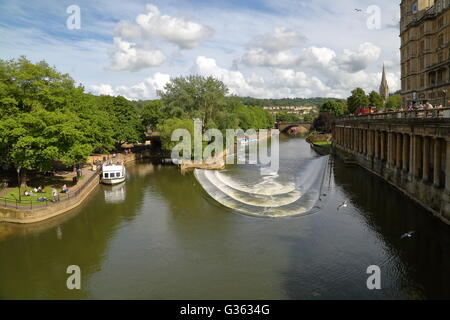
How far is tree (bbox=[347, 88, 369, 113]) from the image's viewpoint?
132 metres

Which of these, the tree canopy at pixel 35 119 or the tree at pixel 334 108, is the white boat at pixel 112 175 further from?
the tree at pixel 334 108

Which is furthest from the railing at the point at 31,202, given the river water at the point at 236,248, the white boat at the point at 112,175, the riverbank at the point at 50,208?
the white boat at the point at 112,175

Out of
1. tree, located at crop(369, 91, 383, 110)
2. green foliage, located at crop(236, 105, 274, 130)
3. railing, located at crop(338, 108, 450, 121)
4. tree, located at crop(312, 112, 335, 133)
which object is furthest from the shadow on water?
tree, located at crop(312, 112, 335, 133)

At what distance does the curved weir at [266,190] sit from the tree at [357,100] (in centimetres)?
7473

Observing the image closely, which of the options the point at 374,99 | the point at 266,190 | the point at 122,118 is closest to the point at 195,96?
the point at 122,118

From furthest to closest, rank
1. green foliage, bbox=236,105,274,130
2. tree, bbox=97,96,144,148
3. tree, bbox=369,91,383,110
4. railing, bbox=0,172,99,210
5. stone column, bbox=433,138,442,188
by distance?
tree, bbox=369,91,383,110 < green foliage, bbox=236,105,274,130 < tree, bbox=97,96,144,148 < railing, bbox=0,172,99,210 < stone column, bbox=433,138,442,188

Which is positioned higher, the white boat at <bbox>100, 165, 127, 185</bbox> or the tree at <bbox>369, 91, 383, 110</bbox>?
the tree at <bbox>369, 91, 383, 110</bbox>

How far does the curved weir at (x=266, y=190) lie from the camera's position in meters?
38.0

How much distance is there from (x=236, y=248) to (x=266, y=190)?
1891 cm

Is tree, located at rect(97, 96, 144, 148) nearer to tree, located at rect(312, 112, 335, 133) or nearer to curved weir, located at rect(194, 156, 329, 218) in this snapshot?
curved weir, located at rect(194, 156, 329, 218)

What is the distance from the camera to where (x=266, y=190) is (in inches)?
1825

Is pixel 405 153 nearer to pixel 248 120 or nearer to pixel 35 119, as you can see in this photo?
pixel 35 119

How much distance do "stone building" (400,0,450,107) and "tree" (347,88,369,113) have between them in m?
43.2

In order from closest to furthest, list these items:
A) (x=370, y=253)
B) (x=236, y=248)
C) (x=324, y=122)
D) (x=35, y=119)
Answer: (x=370, y=253)
(x=236, y=248)
(x=35, y=119)
(x=324, y=122)
